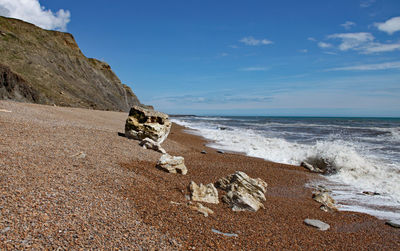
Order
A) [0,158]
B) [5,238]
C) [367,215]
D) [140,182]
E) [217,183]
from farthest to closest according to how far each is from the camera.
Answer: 1. [217,183]
2. [367,215]
3. [140,182]
4. [0,158]
5. [5,238]

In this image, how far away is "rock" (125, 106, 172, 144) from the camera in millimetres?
10508

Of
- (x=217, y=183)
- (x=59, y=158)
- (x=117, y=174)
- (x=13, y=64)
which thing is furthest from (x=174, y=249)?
(x=13, y=64)

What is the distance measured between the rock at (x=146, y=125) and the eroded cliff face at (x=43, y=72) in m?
18.7

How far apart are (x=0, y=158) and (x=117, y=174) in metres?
2.23

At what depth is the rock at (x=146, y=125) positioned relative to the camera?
1051 centimetres

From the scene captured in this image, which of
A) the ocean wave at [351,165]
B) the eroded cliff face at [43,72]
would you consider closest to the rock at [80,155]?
the ocean wave at [351,165]

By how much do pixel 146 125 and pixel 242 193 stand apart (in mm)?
5980

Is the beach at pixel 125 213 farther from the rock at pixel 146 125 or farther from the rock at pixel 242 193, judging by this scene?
the rock at pixel 146 125

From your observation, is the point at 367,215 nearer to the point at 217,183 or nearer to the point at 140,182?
the point at 217,183

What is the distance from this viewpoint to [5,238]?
2820 mm

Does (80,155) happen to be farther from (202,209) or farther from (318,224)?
(318,224)

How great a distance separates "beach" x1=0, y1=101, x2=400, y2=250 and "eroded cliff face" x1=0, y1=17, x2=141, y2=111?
2088cm

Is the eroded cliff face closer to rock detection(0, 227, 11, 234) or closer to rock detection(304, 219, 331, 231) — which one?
rock detection(0, 227, 11, 234)

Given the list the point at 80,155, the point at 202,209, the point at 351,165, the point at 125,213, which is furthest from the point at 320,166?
the point at 125,213
